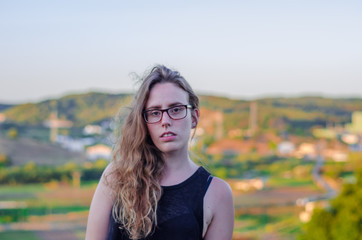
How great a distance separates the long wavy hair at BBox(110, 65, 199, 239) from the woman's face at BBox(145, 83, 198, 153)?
0.04 feet

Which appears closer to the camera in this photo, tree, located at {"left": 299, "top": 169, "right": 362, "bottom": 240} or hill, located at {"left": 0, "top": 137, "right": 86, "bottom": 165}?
tree, located at {"left": 299, "top": 169, "right": 362, "bottom": 240}

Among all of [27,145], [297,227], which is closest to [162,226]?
[297,227]

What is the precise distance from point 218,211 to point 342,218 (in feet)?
13.9

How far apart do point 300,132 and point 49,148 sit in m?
14.1

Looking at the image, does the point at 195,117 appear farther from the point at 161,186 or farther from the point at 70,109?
the point at 70,109

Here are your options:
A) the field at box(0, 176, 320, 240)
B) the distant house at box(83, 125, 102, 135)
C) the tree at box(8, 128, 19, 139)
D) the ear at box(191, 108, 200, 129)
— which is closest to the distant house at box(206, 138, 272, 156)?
the field at box(0, 176, 320, 240)

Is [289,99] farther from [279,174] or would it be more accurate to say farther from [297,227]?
[297,227]

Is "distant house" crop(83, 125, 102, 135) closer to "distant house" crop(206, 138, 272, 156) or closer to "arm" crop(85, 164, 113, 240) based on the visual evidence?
"distant house" crop(206, 138, 272, 156)

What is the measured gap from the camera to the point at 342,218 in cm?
486

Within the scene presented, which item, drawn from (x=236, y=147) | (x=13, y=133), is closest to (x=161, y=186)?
(x=13, y=133)

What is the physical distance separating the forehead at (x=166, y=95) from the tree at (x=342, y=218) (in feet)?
13.6

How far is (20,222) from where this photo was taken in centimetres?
2561

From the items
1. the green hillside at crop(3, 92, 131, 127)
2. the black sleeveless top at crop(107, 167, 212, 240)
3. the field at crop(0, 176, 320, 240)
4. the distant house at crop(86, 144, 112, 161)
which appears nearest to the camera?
the black sleeveless top at crop(107, 167, 212, 240)

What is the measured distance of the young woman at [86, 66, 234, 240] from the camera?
923 millimetres
